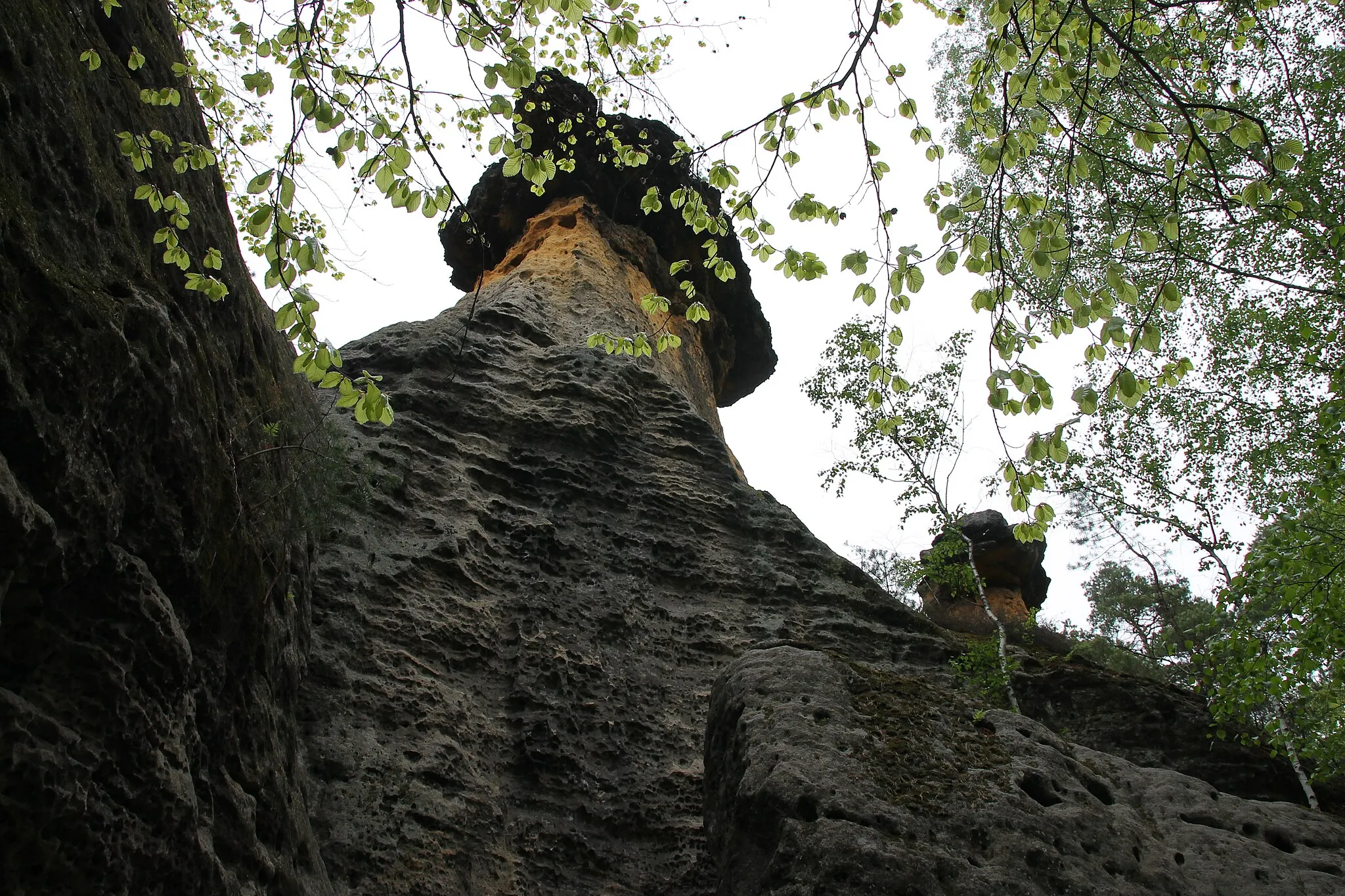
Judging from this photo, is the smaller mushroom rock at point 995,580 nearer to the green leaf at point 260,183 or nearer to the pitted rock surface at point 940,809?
the pitted rock surface at point 940,809

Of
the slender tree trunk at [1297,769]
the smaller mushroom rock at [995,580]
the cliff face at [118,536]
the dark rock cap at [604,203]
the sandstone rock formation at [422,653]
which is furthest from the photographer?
the smaller mushroom rock at [995,580]

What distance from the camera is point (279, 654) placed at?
4906mm

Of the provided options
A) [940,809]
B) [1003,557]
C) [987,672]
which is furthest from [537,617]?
A: [1003,557]

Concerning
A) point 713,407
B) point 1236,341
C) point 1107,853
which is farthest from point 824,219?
point 1236,341

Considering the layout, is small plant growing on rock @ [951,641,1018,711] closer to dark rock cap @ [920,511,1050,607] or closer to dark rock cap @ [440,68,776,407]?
dark rock cap @ [440,68,776,407]

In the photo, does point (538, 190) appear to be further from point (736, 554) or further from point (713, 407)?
point (713, 407)

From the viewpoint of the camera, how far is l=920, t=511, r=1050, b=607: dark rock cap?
18250 millimetres

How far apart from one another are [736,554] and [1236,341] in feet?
41.6

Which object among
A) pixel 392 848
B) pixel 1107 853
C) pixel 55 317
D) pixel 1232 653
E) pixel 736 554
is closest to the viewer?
pixel 55 317

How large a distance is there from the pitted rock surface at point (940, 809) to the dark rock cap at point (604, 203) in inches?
438

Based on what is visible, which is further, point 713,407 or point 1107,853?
point 713,407

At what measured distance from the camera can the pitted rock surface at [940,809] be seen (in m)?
4.29

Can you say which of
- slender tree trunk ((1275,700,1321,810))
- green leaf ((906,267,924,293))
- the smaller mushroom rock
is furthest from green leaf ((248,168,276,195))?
the smaller mushroom rock

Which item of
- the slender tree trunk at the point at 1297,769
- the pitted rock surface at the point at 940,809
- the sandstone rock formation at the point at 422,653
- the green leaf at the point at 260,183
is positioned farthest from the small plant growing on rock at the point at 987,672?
the green leaf at the point at 260,183
